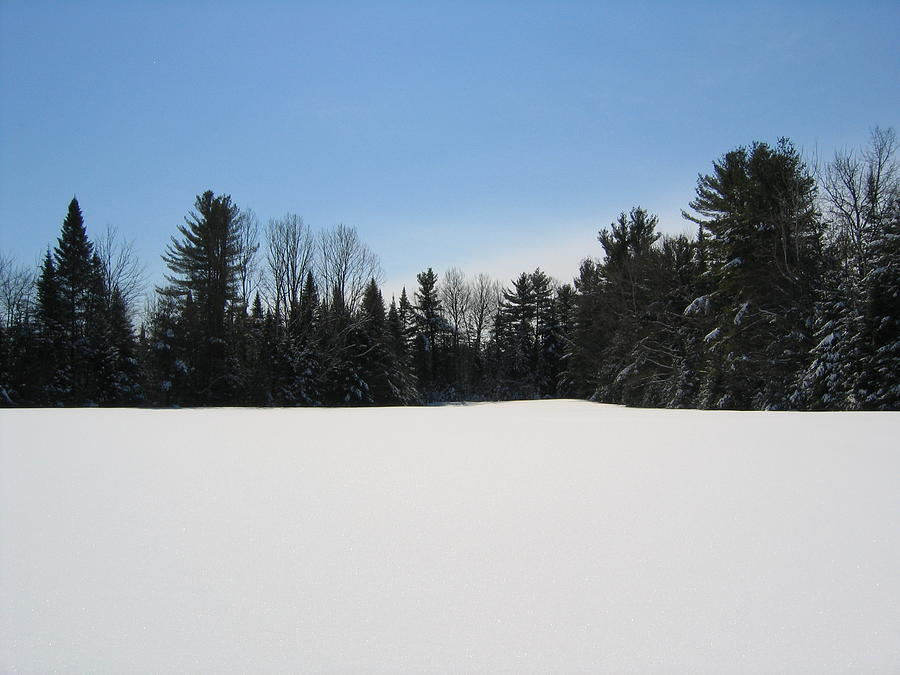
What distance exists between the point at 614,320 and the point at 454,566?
22117 millimetres

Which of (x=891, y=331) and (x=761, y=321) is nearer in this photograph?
(x=891, y=331)

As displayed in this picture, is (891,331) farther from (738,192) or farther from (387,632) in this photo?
(387,632)

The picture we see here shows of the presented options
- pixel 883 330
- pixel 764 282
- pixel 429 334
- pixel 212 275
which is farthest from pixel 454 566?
pixel 429 334

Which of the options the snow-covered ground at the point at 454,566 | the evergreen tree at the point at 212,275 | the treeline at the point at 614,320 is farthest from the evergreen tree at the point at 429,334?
the snow-covered ground at the point at 454,566

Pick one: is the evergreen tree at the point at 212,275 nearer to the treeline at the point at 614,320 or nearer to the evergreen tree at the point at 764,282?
the treeline at the point at 614,320

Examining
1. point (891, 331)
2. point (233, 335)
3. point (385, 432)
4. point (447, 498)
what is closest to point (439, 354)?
point (233, 335)

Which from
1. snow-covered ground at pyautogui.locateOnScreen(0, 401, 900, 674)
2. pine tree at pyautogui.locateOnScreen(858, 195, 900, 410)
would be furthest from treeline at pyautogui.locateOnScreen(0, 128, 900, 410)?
snow-covered ground at pyautogui.locateOnScreen(0, 401, 900, 674)

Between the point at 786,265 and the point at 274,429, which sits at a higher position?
the point at 786,265

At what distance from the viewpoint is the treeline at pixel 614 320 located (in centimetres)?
1231

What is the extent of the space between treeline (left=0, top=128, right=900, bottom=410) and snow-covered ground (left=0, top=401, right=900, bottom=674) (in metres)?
10.9

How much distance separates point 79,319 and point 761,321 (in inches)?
1021

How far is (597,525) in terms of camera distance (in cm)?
248

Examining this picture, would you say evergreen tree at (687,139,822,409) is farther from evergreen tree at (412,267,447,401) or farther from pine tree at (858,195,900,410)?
evergreen tree at (412,267,447,401)

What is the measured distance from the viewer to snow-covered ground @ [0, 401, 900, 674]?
152 centimetres
